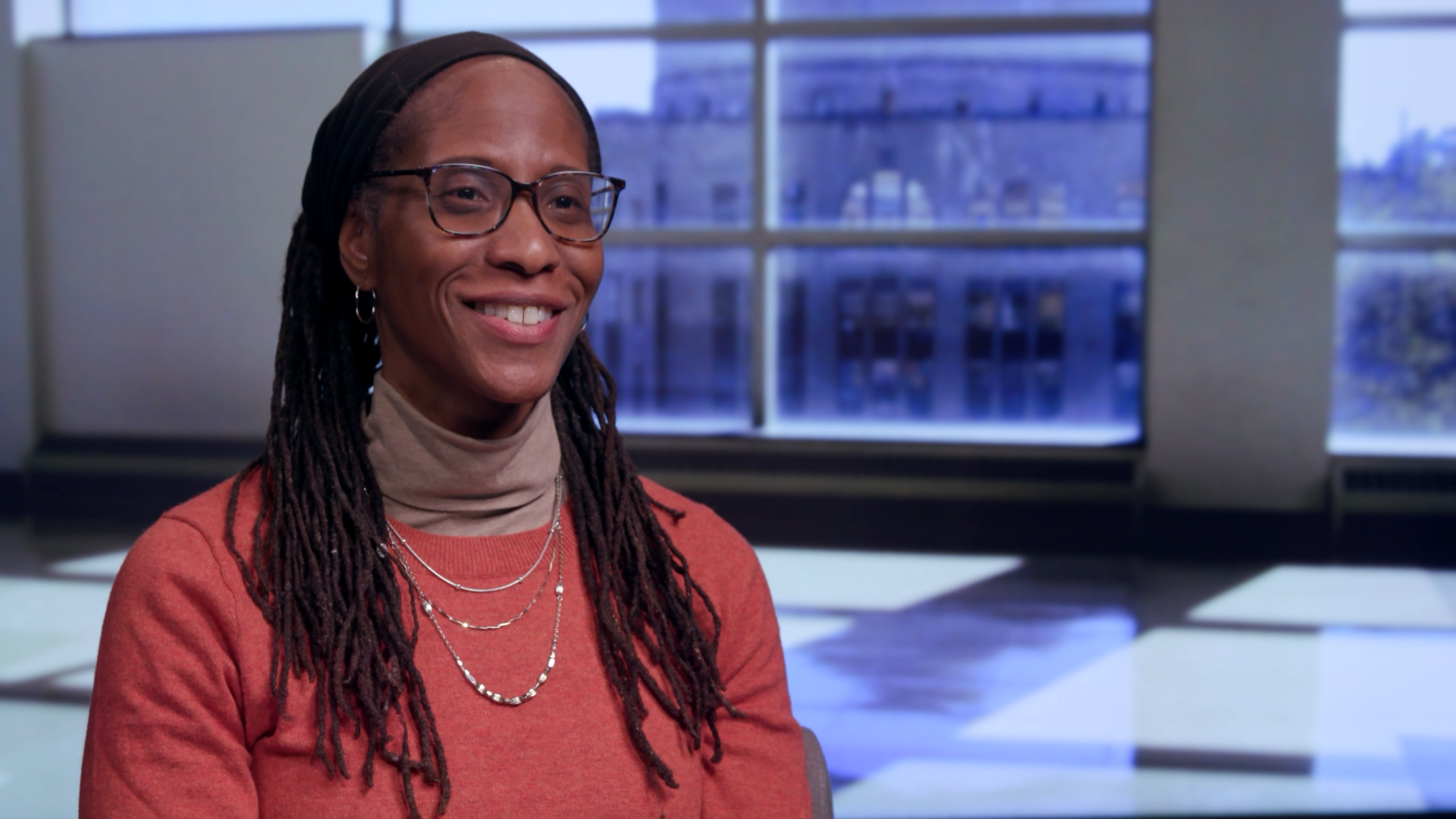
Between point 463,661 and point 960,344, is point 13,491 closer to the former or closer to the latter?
point 960,344

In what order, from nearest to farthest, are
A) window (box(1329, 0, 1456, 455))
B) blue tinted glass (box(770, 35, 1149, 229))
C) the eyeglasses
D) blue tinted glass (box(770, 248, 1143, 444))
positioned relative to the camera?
the eyeglasses
window (box(1329, 0, 1456, 455))
blue tinted glass (box(770, 35, 1149, 229))
blue tinted glass (box(770, 248, 1143, 444))

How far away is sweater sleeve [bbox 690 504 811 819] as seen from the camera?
1105mm

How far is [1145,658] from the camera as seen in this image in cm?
400

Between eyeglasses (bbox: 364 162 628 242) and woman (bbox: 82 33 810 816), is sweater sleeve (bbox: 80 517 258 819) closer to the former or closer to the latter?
woman (bbox: 82 33 810 816)

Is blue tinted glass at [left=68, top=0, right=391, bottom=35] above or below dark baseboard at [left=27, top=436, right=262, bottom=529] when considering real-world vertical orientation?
above

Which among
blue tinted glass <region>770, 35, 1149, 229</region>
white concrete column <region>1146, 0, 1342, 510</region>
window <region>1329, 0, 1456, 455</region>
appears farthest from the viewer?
blue tinted glass <region>770, 35, 1149, 229</region>

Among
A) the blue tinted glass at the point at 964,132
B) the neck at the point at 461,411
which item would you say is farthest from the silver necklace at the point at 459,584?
the blue tinted glass at the point at 964,132

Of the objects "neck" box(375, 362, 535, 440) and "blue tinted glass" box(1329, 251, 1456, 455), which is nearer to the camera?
"neck" box(375, 362, 535, 440)

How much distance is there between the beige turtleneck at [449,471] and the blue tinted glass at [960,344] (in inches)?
225

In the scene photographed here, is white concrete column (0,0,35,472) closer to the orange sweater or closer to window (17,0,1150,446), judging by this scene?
window (17,0,1150,446)

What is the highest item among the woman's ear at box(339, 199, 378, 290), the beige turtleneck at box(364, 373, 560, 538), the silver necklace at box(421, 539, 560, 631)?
the woman's ear at box(339, 199, 378, 290)

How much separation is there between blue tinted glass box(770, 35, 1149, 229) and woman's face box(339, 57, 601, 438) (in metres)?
5.91

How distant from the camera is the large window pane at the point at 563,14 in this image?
22.3 ft

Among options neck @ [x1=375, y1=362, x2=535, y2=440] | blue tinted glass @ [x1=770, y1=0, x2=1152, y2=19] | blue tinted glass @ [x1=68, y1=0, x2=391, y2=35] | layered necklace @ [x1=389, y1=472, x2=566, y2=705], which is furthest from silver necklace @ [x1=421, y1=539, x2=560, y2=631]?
blue tinted glass @ [x1=68, y1=0, x2=391, y2=35]
